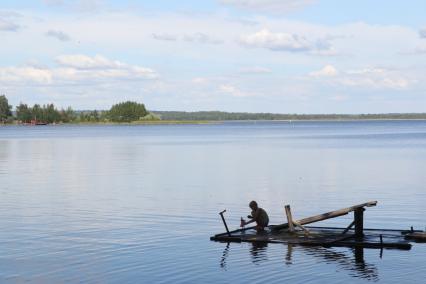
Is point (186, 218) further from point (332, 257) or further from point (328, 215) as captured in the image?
point (332, 257)

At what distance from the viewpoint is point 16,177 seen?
225ft

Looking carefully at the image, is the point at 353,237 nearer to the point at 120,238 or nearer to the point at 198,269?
the point at 198,269

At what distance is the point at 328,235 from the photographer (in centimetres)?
3325

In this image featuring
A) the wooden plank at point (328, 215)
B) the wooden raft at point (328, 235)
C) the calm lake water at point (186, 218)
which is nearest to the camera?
the calm lake water at point (186, 218)

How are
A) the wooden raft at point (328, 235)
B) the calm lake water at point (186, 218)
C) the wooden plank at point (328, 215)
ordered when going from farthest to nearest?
the wooden plank at point (328, 215), the wooden raft at point (328, 235), the calm lake water at point (186, 218)

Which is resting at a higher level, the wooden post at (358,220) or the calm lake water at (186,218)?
the wooden post at (358,220)

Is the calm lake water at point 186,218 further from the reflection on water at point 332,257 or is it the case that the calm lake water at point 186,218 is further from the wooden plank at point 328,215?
the wooden plank at point 328,215

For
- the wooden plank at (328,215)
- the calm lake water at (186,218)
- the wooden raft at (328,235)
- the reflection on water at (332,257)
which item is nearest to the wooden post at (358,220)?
the wooden raft at (328,235)

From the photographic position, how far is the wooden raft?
103 ft

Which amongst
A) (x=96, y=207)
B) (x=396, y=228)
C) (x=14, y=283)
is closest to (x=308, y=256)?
(x=396, y=228)

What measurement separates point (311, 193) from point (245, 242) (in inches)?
823

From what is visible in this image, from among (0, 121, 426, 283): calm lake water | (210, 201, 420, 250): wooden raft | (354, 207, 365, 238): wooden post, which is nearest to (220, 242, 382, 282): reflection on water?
(0, 121, 426, 283): calm lake water

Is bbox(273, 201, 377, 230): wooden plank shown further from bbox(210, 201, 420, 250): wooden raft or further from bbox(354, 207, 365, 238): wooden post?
bbox(354, 207, 365, 238): wooden post

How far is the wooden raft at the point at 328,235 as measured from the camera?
1231 inches
